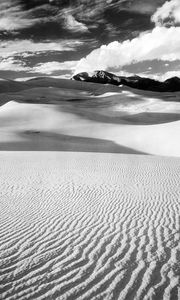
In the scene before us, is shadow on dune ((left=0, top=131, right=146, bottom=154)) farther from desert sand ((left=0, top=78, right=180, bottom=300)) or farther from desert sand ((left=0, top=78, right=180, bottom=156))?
desert sand ((left=0, top=78, right=180, bottom=300))

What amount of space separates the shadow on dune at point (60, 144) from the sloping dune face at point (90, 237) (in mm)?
13313

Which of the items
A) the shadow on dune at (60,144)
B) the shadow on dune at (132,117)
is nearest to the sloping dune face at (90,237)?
the shadow on dune at (60,144)

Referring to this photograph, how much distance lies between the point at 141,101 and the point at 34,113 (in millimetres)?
24623

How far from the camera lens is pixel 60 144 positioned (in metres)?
31.9

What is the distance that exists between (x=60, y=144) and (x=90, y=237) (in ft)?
79.7

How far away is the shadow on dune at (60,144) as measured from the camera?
3014cm

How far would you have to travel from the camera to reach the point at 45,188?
47.6 ft

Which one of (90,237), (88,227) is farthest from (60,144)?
(90,237)

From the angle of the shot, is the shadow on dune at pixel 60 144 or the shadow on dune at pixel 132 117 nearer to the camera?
the shadow on dune at pixel 60 144

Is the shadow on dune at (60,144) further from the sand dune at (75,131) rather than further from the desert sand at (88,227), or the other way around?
the desert sand at (88,227)

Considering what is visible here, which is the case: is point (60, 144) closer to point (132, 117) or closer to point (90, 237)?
point (132, 117)

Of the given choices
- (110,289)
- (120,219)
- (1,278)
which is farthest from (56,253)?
(120,219)

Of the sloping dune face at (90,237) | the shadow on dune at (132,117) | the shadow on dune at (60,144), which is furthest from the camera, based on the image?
the shadow on dune at (132,117)

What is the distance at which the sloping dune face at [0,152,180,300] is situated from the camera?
5488mm
